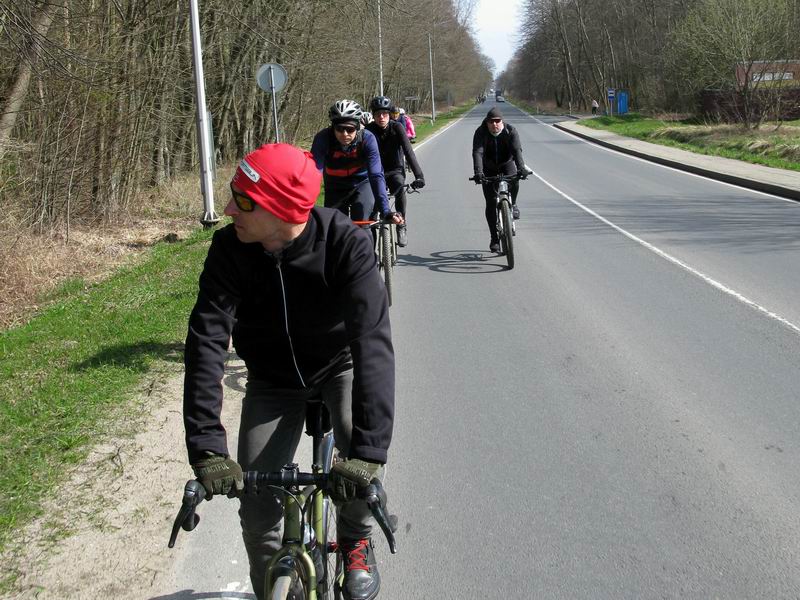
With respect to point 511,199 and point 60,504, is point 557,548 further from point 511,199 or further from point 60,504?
point 511,199

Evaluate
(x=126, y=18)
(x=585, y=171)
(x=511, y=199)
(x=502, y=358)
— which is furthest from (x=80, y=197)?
Answer: (x=585, y=171)

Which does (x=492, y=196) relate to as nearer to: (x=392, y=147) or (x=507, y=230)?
(x=507, y=230)

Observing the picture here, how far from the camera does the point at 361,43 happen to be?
29984mm

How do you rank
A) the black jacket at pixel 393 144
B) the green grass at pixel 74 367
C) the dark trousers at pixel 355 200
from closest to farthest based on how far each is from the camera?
the green grass at pixel 74 367
the dark trousers at pixel 355 200
the black jacket at pixel 393 144

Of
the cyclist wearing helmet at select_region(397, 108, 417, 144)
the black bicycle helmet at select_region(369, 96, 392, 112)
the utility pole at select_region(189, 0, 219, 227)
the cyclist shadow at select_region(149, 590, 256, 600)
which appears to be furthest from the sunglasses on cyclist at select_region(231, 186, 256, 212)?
the utility pole at select_region(189, 0, 219, 227)

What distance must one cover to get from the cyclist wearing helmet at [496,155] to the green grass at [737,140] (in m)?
15.3

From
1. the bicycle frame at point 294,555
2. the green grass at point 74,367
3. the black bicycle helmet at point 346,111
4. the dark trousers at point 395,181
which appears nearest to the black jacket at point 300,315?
the bicycle frame at point 294,555

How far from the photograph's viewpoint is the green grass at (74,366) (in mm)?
4670

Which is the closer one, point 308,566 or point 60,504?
point 308,566

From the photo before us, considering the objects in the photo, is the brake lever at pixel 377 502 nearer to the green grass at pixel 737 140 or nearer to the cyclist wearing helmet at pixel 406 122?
the cyclist wearing helmet at pixel 406 122

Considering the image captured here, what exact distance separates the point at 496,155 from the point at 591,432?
671 cm

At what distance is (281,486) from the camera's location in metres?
2.53

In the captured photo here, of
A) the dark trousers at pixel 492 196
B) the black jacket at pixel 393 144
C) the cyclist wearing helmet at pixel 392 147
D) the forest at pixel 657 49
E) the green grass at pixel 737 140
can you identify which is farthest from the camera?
the forest at pixel 657 49

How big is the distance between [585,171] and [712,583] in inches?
941
